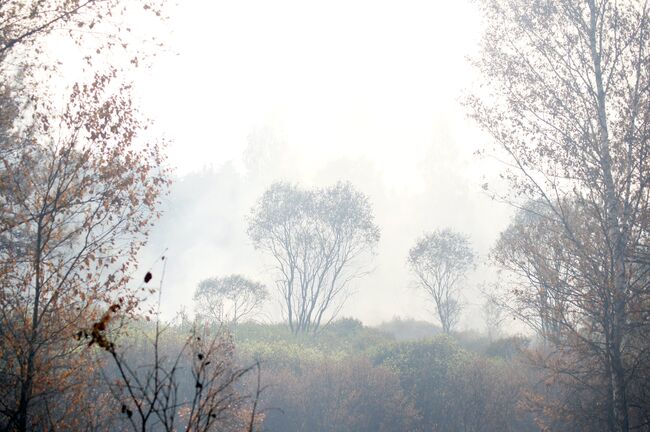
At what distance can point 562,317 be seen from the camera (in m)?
11.7

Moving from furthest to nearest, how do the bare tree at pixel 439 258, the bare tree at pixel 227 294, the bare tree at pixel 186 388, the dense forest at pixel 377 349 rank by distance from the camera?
the bare tree at pixel 439 258 → the bare tree at pixel 227 294 → the dense forest at pixel 377 349 → the bare tree at pixel 186 388

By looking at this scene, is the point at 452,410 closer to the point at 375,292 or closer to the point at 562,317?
the point at 562,317

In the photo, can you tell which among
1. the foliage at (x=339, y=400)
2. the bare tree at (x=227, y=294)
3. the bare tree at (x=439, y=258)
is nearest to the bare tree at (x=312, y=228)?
the bare tree at (x=227, y=294)

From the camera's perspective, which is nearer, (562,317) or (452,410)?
(562,317)

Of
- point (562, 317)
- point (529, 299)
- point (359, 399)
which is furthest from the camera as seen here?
point (359, 399)

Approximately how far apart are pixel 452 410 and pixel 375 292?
167ft

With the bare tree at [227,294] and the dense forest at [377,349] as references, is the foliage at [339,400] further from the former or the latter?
the bare tree at [227,294]

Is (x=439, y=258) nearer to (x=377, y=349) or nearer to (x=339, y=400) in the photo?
(x=377, y=349)

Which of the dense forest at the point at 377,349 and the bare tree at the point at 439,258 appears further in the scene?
the bare tree at the point at 439,258

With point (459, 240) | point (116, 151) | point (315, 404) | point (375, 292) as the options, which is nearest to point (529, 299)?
point (116, 151)

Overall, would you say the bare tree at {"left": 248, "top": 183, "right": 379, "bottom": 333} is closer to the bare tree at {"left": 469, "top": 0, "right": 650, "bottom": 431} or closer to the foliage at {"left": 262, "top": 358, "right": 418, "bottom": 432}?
the foliage at {"left": 262, "top": 358, "right": 418, "bottom": 432}

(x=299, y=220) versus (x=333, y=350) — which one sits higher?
(x=299, y=220)

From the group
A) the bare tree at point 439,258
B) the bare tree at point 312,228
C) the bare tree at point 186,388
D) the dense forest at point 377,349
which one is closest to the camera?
the bare tree at point 186,388

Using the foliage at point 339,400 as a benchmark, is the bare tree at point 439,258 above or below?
above
